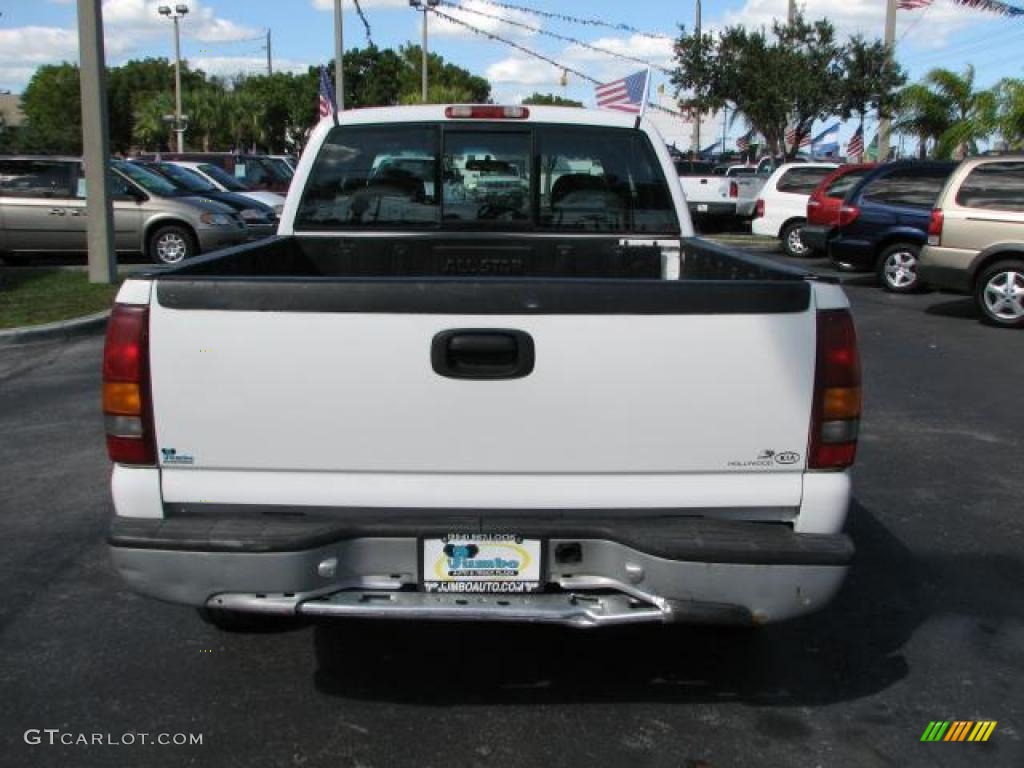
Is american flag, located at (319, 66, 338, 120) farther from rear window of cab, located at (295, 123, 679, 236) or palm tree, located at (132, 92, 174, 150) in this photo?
palm tree, located at (132, 92, 174, 150)

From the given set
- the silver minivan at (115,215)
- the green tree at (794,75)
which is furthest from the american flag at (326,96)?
the green tree at (794,75)

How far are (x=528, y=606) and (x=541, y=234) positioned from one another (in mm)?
2474

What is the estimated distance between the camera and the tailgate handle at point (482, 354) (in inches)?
117

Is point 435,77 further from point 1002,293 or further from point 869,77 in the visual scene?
point 1002,293

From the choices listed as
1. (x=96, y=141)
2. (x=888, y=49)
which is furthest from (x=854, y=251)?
(x=888, y=49)

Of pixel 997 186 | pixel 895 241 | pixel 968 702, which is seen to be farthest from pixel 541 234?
pixel 895 241

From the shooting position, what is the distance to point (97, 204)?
500 inches

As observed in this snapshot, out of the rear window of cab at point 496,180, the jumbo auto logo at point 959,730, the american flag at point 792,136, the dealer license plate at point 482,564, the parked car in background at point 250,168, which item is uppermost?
the american flag at point 792,136

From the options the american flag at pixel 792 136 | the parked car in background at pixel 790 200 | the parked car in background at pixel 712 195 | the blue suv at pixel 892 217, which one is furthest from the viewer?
the american flag at pixel 792 136

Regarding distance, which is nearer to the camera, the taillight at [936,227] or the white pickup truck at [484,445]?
the white pickup truck at [484,445]

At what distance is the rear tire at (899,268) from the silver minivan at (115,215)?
9.13m

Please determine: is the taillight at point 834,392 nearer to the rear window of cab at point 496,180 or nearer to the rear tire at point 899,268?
the rear window of cab at point 496,180

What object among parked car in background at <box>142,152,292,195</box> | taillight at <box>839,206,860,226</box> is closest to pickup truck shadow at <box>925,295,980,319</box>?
taillight at <box>839,206,860,226</box>

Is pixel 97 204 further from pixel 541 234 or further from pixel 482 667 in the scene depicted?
pixel 482 667
